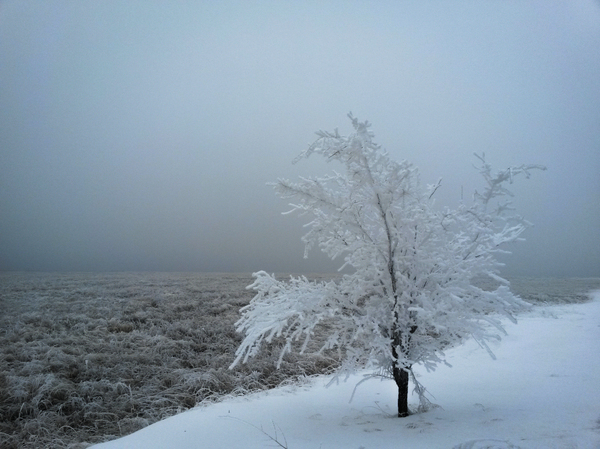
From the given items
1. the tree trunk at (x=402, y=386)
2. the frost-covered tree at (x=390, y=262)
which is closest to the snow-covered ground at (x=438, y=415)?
the tree trunk at (x=402, y=386)

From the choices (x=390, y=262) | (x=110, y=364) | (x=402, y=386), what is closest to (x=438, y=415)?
(x=402, y=386)

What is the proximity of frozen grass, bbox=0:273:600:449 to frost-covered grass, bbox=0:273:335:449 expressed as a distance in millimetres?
21

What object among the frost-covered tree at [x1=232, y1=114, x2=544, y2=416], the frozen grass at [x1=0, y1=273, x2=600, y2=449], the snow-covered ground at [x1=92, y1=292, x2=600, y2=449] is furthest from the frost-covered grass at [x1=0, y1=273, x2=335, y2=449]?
the frost-covered tree at [x1=232, y1=114, x2=544, y2=416]

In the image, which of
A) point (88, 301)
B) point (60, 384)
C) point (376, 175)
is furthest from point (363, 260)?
point (88, 301)

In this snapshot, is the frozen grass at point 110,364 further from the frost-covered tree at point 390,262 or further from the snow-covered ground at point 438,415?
the frost-covered tree at point 390,262

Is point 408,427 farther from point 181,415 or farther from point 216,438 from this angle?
point 181,415

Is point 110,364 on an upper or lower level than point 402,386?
lower

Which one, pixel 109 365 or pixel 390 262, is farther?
pixel 109 365

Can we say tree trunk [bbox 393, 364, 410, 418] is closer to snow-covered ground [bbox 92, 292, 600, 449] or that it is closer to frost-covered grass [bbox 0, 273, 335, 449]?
snow-covered ground [bbox 92, 292, 600, 449]

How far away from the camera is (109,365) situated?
7996mm

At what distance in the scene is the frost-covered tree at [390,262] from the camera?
4.66 meters

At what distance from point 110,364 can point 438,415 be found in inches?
268

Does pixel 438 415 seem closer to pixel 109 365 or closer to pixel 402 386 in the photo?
pixel 402 386

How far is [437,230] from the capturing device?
5090 millimetres
